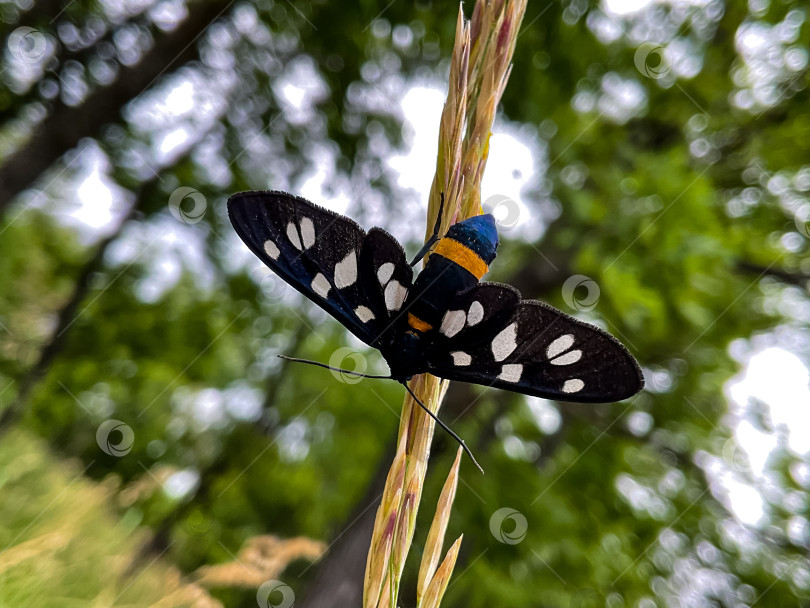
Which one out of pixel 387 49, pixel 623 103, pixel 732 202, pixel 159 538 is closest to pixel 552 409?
pixel 732 202

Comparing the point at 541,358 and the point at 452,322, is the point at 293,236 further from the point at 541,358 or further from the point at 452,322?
the point at 541,358
